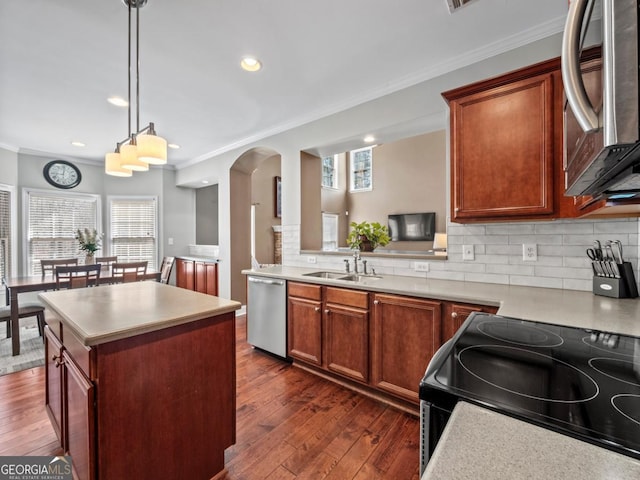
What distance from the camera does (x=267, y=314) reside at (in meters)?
3.07

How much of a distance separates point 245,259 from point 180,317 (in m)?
3.48

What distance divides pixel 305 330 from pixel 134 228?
4.65 metres

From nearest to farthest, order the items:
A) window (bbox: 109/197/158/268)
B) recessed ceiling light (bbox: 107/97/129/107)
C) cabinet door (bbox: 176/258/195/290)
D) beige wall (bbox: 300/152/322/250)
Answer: recessed ceiling light (bbox: 107/97/129/107) < beige wall (bbox: 300/152/322/250) < cabinet door (bbox: 176/258/195/290) < window (bbox: 109/197/158/268)

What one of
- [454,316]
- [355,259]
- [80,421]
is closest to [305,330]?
[355,259]

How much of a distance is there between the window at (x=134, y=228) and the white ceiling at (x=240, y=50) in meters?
2.25

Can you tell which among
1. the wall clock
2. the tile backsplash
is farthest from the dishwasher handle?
the wall clock

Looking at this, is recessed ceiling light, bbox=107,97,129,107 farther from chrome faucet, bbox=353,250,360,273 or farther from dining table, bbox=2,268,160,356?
chrome faucet, bbox=353,250,360,273

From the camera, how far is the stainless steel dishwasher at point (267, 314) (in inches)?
115

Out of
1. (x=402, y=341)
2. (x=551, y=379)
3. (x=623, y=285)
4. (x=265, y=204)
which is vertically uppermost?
(x=265, y=204)

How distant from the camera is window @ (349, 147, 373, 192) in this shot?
957 centimetres

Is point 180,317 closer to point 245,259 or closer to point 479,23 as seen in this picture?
point 479,23

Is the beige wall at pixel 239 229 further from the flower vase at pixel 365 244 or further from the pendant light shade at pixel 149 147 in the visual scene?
the pendant light shade at pixel 149 147

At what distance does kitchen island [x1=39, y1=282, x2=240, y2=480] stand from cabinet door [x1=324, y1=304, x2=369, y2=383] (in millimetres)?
1068

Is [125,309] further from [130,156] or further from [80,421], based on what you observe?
[130,156]
